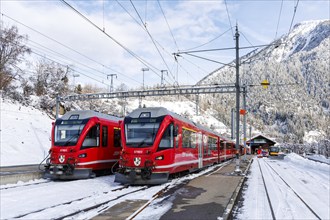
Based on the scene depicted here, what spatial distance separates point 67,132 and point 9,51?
30979mm

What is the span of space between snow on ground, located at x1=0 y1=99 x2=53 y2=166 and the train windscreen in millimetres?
14812

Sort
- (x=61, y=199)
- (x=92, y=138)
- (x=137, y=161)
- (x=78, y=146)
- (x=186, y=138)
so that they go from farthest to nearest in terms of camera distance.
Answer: (x=186, y=138) < (x=92, y=138) < (x=78, y=146) < (x=137, y=161) < (x=61, y=199)

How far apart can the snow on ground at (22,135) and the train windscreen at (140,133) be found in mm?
14812

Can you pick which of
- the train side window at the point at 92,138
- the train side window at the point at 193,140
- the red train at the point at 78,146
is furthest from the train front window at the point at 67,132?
the train side window at the point at 193,140

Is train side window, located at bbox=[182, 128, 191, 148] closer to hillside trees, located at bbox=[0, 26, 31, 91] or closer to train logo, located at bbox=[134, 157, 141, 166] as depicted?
train logo, located at bbox=[134, 157, 141, 166]

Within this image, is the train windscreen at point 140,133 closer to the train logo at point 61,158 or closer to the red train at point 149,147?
the red train at point 149,147

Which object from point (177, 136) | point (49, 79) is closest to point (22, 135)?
point (177, 136)

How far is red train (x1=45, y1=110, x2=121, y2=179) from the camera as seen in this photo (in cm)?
1647

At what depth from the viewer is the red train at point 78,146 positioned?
16.5 m

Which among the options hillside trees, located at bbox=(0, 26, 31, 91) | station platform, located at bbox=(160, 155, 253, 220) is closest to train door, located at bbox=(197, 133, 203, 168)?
station platform, located at bbox=(160, 155, 253, 220)

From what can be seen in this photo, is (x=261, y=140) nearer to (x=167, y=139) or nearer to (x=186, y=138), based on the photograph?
(x=186, y=138)

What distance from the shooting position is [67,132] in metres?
17.1

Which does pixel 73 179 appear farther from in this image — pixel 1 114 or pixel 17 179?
pixel 1 114

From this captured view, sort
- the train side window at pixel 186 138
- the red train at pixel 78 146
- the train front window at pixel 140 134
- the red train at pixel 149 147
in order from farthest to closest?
the train side window at pixel 186 138, the red train at pixel 78 146, the train front window at pixel 140 134, the red train at pixel 149 147
